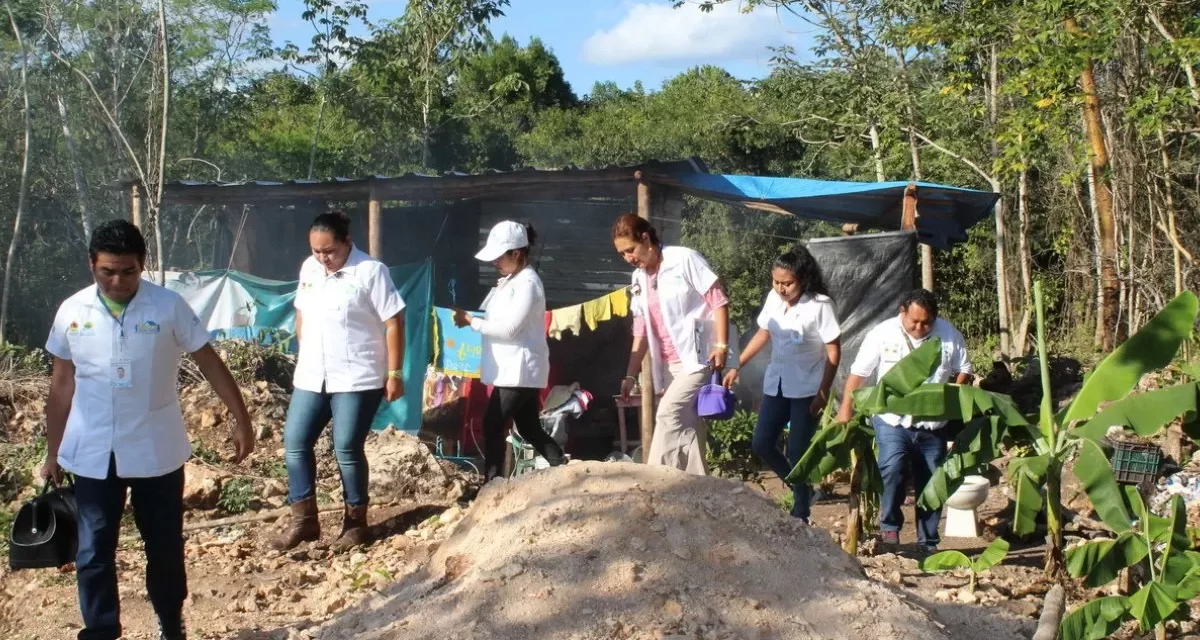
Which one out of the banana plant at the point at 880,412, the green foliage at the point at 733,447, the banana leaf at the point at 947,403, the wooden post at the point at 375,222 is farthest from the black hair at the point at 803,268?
the wooden post at the point at 375,222

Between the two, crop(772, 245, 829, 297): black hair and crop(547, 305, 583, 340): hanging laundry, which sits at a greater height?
crop(772, 245, 829, 297): black hair

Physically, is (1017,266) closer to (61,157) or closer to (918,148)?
(918,148)

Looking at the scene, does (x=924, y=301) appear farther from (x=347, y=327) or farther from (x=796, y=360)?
(x=347, y=327)

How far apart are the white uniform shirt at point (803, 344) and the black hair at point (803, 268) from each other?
0.17ft

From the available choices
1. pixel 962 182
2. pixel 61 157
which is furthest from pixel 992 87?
pixel 61 157

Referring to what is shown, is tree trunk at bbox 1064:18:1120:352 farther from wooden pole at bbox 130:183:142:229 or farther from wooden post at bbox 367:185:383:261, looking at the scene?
wooden pole at bbox 130:183:142:229

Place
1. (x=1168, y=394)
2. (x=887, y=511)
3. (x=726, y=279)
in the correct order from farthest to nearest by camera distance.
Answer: (x=726, y=279), (x=887, y=511), (x=1168, y=394)

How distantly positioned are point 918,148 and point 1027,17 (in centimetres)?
494

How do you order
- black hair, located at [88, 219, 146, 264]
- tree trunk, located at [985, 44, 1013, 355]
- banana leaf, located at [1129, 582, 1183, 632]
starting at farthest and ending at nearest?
tree trunk, located at [985, 44, 1013, 355], banana leaf, located at [1129, 582, 1183, 632], black hair, located at [88, 219, 146, 264]

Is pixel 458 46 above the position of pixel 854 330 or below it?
above

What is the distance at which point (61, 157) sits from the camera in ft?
47.0

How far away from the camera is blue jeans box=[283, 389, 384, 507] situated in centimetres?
585

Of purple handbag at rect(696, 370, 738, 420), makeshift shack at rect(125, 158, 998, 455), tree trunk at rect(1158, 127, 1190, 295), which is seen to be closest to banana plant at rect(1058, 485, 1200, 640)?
purple handbag at rect(696, 370, 738, 420)

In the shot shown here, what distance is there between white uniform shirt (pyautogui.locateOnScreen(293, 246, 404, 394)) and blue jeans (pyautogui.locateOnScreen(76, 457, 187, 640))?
1.47m
